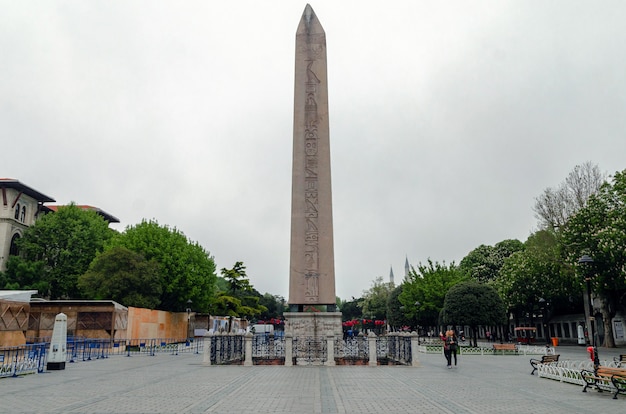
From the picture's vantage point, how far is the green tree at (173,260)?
37906 millimetres

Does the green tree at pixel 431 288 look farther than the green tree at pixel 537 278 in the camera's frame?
Yes

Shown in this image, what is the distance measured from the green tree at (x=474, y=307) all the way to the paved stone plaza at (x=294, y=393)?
1715 cm

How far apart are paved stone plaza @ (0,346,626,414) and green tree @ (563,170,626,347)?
13.5m

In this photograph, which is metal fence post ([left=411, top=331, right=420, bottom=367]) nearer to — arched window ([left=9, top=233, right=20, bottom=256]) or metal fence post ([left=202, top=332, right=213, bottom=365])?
metal fence post ([left=202, top=332, right=213, bottom=365])

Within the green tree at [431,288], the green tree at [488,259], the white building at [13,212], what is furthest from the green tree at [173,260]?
the green tree at [488,259]

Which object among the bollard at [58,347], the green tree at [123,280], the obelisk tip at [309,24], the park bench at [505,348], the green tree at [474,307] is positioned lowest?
the park bench at [505,348]

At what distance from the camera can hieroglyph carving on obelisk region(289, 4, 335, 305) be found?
18938mm

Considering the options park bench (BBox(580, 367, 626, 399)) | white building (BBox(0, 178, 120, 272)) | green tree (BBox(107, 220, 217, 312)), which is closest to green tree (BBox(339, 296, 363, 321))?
green tree (BBox(107, 220, 217, 312))

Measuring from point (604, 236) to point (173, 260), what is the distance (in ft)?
95.5

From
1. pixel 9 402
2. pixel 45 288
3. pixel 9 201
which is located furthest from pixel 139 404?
pixel 9 201

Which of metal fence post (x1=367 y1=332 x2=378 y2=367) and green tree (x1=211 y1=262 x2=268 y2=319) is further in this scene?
green tree (x1=211 y1=262 x2=268 y2=319)

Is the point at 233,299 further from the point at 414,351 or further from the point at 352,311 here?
the point at 352,311

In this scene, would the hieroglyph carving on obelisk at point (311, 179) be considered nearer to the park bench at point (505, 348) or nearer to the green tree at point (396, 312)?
the park bench at point (505, 348)

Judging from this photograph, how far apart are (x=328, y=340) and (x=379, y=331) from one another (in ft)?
211
